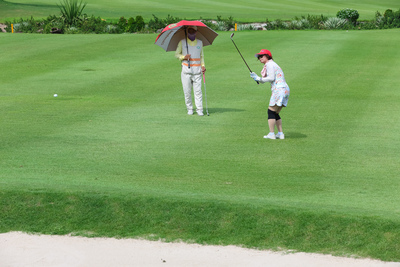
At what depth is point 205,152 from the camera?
12.4m

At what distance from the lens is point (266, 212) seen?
27.5 feet

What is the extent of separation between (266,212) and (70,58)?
62.9 feet

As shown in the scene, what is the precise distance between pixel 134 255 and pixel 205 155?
4672 mm

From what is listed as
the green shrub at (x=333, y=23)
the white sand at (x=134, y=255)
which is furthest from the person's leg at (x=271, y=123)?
the green shrub at (x=333, y=23)

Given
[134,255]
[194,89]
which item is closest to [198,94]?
[194,89]

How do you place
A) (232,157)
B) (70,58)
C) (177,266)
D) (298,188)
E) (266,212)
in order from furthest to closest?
(70,58)
(232,157)
(298,188)
(266,212)
(177,266)

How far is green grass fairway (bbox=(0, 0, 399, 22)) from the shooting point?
4866 cm

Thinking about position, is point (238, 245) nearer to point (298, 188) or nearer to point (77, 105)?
point (298, 188)

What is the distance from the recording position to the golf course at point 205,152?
8250mm

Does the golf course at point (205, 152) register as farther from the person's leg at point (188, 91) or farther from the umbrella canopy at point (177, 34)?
the umbrella canopy at point (177, 34)

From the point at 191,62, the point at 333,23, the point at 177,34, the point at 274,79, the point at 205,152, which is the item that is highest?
the point at 177,34

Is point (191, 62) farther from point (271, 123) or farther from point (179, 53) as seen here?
point (271, 123)

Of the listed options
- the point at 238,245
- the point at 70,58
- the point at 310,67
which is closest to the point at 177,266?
the point at 238,245

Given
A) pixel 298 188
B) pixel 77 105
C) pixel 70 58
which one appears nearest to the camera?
pixel 298 188
